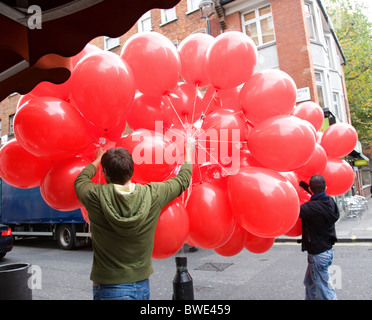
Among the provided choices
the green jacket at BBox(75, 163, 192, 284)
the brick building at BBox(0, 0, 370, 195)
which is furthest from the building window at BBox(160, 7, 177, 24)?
the green jacket at BBox(75, 163, 192, 284)

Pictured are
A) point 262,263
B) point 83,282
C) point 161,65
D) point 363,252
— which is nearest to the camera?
point 161,65

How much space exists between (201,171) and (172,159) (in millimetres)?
489

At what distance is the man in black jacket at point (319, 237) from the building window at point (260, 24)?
10330 millimetres

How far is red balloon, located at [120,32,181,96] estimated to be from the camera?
7.20 ft

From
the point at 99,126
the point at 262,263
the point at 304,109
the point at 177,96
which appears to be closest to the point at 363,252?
the point at 262,263

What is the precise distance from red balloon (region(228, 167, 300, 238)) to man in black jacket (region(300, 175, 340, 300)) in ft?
4.86

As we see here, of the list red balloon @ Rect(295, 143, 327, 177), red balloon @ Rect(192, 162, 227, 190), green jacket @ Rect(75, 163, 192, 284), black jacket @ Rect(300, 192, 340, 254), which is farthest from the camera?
black jacket @ Rect(300, 192, 340, 254)

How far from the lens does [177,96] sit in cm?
257

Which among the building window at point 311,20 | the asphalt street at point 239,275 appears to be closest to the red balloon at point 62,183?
the asphalt street at point 239,275

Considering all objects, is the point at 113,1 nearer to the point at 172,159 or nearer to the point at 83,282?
the point at 172,159

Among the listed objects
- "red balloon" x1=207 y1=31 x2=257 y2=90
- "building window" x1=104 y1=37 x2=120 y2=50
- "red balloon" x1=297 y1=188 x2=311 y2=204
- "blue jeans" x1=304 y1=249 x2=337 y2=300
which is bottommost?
"blue jeans" x1=304 y1=249 x2=337 y2=300

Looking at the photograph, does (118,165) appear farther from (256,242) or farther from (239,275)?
(239,275)

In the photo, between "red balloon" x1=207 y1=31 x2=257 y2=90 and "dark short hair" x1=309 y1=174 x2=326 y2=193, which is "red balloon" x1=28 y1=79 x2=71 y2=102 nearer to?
"red balloon" x1=207 y1=31 x2=257 y2=90

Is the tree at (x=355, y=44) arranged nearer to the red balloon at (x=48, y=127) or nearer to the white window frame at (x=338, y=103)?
the white window frame at (x=338, y=103)
